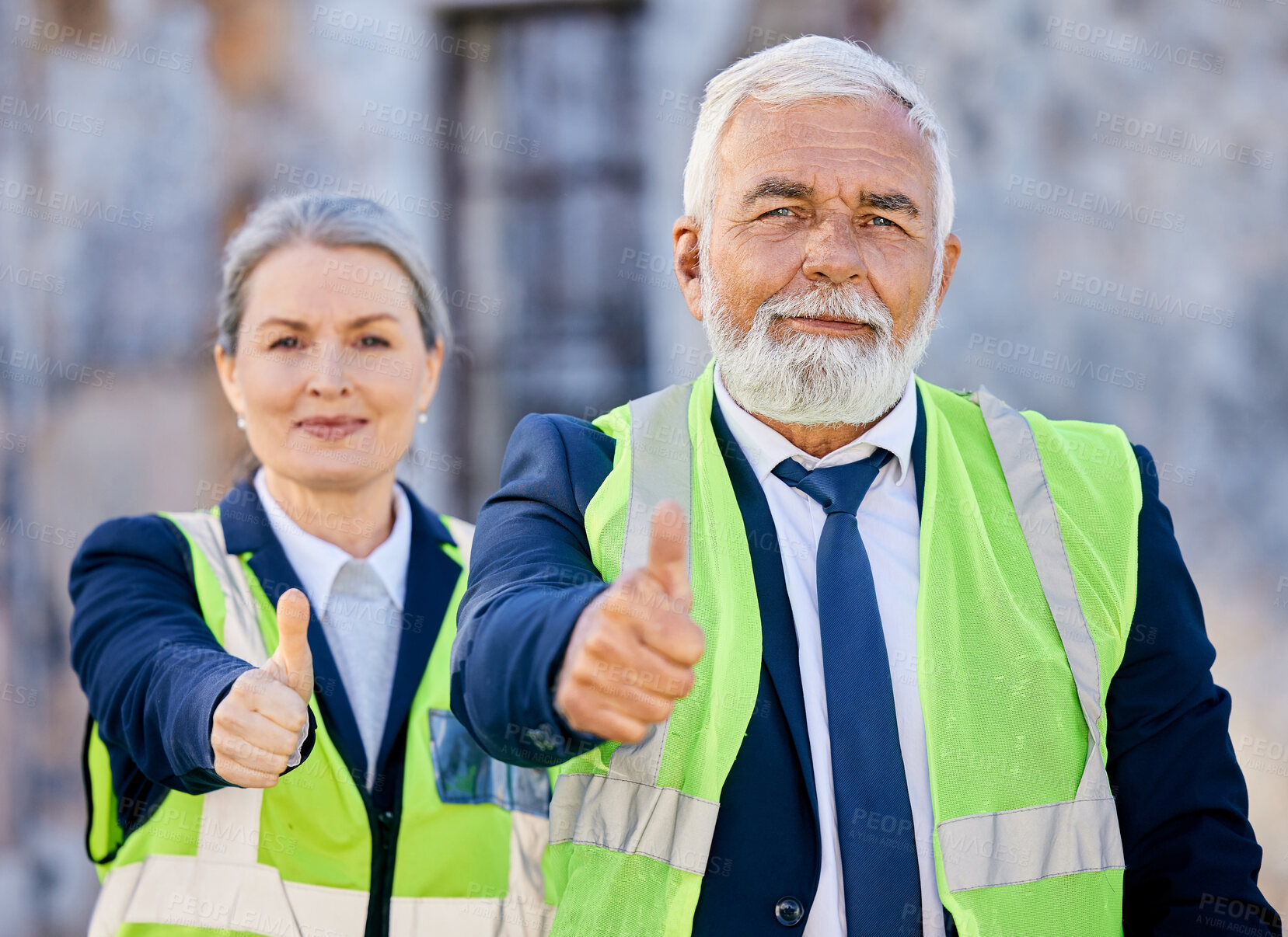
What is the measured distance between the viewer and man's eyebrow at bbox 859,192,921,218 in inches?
82.6

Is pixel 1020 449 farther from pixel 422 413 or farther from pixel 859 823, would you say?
pixel 422 413

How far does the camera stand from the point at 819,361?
2.09m

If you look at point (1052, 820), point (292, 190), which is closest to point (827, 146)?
point (1052, 820)

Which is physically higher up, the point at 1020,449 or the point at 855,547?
the point at 1020,449

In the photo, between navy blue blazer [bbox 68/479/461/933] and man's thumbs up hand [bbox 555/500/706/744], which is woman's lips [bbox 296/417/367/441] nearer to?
navy blue blazer [bbox 68/479/461/933]

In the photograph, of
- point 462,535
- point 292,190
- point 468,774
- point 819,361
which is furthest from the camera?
point 292,190

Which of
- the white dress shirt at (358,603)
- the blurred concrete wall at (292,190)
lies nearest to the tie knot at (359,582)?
the white dress shirt at (358,603)

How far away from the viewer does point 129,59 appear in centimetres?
500

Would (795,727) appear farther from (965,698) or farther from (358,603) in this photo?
(358,603)

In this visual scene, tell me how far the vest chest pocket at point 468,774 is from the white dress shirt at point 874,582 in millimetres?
741

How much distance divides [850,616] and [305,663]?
886mm

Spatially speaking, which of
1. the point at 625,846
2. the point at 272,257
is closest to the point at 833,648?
the point at 625,846

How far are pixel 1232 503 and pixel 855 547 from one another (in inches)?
108

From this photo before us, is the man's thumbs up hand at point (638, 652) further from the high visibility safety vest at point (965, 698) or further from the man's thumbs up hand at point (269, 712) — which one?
the man's thumbs up hand at point (269, 712)
